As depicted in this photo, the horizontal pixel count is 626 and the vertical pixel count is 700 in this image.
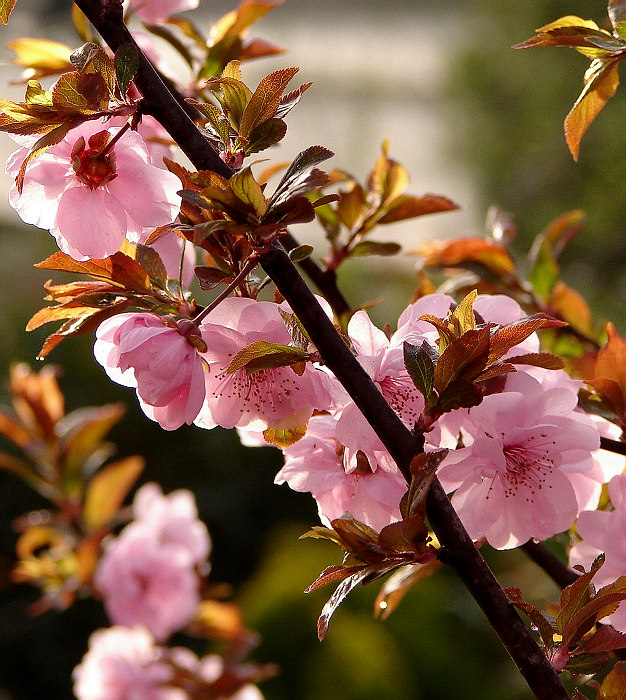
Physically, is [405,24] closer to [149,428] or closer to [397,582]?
[149,428]

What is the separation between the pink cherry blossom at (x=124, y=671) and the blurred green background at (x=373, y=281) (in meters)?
0.16

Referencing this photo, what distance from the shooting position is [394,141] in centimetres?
503

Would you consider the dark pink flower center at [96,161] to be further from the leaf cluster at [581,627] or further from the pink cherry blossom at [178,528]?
the pink cherry blossom at [178,528]

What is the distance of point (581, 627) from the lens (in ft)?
1.01

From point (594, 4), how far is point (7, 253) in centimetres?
256

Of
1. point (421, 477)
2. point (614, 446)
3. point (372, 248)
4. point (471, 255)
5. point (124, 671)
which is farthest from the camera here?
point (124, 671)

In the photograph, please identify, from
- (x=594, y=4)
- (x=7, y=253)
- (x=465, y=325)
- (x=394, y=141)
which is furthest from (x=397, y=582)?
(x=394, y=141)

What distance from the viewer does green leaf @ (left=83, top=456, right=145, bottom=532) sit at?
98 centimetres

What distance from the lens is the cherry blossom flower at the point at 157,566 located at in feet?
3.23

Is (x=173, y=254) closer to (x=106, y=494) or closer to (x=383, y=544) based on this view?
(x=383, y=544)

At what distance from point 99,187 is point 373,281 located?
2.45 metres

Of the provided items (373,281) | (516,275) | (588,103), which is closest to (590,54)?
(588,103)

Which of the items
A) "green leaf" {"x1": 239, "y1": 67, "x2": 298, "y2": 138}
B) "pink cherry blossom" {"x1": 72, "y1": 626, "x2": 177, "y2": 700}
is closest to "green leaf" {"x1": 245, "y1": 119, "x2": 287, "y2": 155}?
"green leaf" {"x1": 239, "y1": 67, "x2": 298, "y2": 138}

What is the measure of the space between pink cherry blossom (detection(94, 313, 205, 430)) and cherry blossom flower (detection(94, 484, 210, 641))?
0.70 metres
